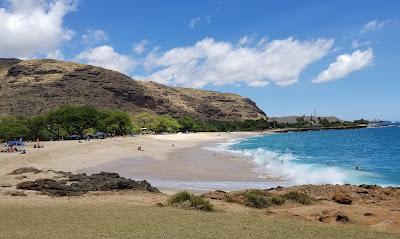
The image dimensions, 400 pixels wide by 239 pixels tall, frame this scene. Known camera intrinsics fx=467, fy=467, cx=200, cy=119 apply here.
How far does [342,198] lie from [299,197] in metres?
1.67

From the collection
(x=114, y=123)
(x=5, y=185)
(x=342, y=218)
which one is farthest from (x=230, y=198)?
A: (x=114, y=123)

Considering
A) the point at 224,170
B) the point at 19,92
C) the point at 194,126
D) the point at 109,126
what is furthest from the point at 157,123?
the point at 224,170

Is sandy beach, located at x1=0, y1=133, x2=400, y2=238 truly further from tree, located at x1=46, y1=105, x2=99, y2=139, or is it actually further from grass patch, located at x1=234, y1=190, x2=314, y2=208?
tree, located at x1=46, y1=105, x2=99, y2=139

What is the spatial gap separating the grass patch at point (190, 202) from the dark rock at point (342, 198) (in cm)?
525

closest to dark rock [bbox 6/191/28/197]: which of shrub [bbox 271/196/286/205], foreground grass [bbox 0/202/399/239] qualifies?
foreground grass [bbox 0/202/399/239]

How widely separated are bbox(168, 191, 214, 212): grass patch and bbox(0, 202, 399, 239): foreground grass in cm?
74

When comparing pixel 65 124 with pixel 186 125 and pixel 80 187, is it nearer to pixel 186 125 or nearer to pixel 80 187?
pixel 186 125

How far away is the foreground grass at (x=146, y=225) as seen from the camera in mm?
11195

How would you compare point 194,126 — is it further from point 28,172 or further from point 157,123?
point 28,172

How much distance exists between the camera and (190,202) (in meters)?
16.3

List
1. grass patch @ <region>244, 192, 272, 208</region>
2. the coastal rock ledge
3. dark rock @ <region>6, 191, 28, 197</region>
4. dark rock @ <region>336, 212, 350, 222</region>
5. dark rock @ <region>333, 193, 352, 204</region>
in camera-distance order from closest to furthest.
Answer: dark rock @ <region>336, 212, 350, 222</region> < grass patch @ <region>244, 192, 272, 208</region> < dark rock @ <region>333, 193, 352, 204</region> < dark rock @ <region>6, 191, 28, 197</region> < the coastal rock ledge

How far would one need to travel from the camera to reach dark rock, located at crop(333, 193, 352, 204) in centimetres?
1763

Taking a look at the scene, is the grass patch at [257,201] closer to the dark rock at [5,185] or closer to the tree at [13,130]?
the dark rock at [5,185]

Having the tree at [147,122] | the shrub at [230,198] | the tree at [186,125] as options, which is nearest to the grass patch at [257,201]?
the shrub at [230,198]
